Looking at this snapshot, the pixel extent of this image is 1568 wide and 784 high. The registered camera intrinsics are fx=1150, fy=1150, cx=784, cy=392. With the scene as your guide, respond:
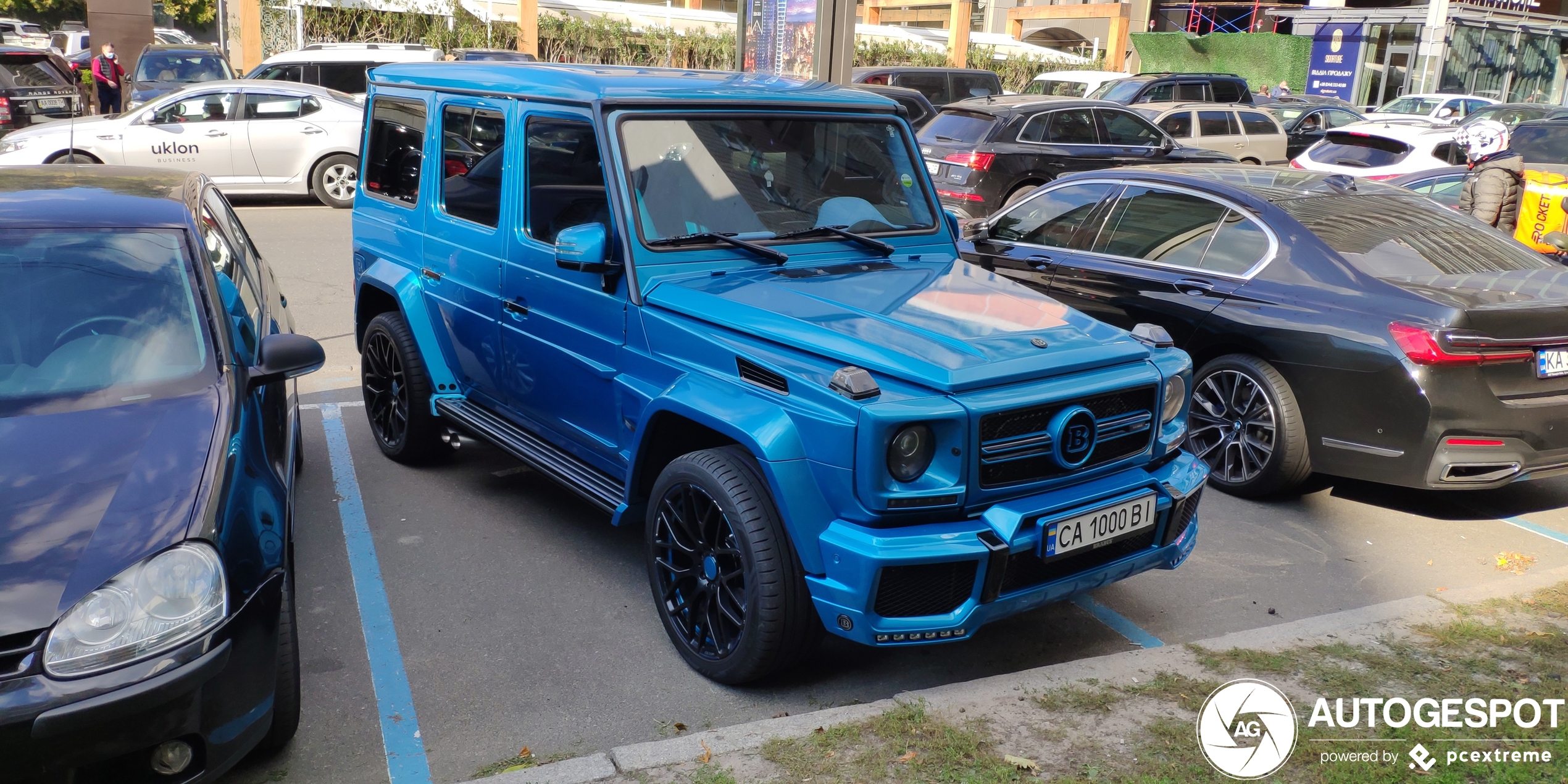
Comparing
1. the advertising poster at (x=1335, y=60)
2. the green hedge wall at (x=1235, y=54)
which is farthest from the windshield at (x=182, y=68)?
the advertising poster at (x=1335, y=60)

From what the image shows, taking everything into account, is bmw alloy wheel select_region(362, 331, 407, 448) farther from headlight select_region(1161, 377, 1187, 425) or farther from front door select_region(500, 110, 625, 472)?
headlight select_region(1161, 377, 1187, 425)

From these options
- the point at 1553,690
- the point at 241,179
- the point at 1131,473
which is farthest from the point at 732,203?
the point at 241,179

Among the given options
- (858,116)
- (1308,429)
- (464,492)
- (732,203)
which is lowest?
(464,492)

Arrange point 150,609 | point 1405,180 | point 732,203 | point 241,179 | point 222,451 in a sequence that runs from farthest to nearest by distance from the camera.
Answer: point 241,179 < point 1405,180 < point 732,203 < point 222,451 < point 150,609

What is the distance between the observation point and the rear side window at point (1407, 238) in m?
5.61

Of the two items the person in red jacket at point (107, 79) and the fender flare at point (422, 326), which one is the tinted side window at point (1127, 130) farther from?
A: the person in red jacket at point (107, 79)

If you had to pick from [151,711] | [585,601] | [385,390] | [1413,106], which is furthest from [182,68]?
[1413,106]

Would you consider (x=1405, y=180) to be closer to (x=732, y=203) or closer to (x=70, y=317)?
(x=732, y=203)

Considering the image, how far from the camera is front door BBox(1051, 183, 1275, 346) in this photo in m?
6.01

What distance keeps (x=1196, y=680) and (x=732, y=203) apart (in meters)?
2.39

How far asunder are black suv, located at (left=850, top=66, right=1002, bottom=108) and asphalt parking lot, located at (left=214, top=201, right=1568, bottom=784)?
1606cm

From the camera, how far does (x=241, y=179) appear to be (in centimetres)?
1470

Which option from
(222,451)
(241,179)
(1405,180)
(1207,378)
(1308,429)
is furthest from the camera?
(241,179)

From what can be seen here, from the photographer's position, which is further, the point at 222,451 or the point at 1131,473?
the point at 1131,473
